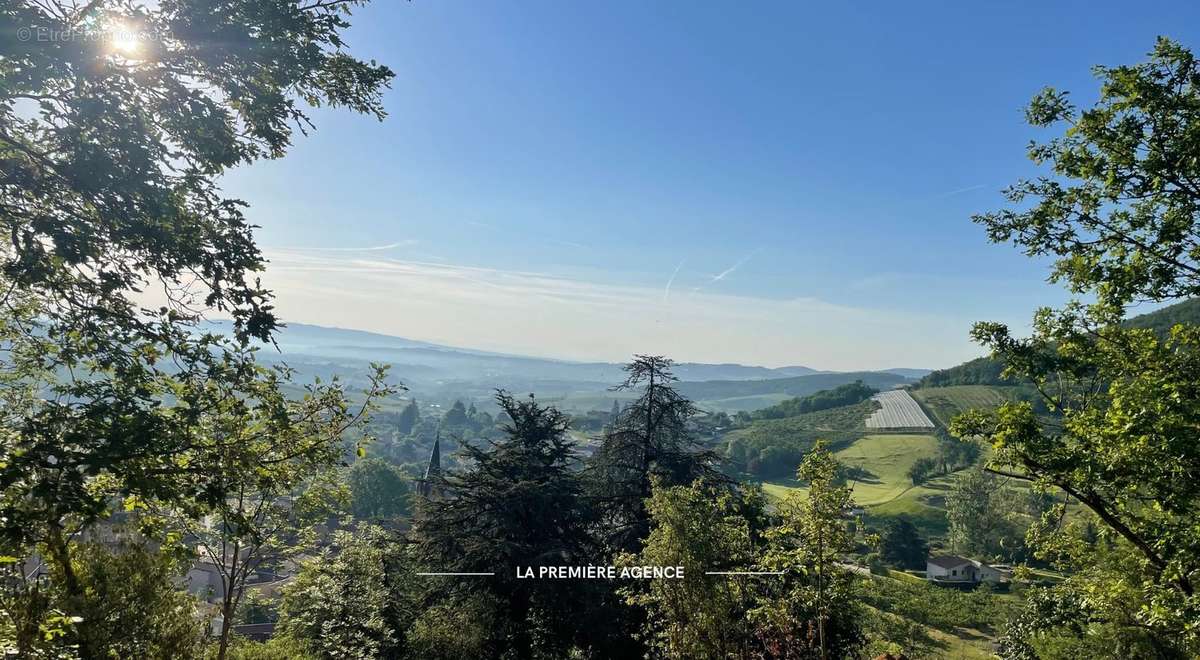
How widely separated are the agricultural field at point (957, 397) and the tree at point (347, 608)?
118 metres

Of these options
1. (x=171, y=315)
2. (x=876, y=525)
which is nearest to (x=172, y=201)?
(x=171, y=315)

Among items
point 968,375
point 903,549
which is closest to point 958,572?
point 903,549

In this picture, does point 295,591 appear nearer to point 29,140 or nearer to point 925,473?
point 29,140

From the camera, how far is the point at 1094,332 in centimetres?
786

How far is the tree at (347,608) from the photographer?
1365cm

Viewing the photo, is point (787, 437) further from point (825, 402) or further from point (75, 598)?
point (75, 598)

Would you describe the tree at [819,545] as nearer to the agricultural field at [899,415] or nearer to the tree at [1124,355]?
the tree at [1124,355]

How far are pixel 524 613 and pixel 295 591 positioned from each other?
21.3 feet

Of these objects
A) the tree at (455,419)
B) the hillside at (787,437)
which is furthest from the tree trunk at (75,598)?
the tree at (455,419)

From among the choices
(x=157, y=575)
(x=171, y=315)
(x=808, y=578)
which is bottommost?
(x=157, y=575)

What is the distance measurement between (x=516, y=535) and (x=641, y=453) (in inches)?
181

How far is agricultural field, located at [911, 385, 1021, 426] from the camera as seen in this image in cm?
11162

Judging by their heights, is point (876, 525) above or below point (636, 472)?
below

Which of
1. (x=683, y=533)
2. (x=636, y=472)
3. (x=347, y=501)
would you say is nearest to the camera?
(x=683, y=533)
